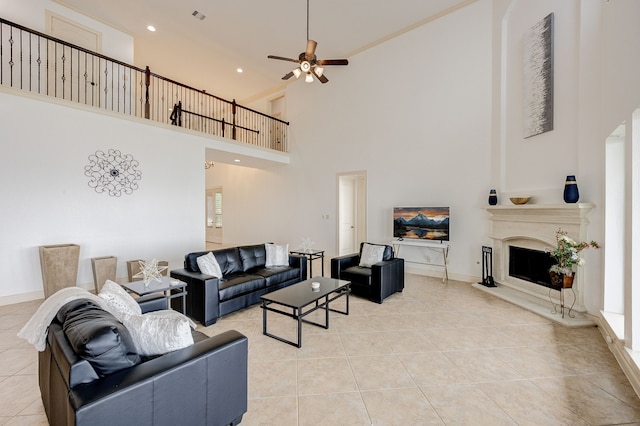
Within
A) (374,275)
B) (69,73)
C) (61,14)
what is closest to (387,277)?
(374,275)

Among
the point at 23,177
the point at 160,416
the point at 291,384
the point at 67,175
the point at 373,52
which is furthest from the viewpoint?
the point at 373,52

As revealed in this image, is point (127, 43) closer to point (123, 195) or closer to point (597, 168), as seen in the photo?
point (123, 195)

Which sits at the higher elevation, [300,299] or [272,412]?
[300,299]

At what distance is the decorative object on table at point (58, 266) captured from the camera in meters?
3.92

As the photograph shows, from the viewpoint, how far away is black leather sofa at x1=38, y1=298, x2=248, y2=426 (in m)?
1.19

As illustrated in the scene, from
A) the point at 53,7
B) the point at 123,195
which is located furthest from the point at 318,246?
the point at 53,7

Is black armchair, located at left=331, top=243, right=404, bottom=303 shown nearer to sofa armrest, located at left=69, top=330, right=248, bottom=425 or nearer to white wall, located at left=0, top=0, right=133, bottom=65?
sofa armrest, located at left=69, top=330, right=248, bottom=425

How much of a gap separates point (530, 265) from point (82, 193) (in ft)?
23.7

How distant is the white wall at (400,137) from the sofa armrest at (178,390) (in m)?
4.87

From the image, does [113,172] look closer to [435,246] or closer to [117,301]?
[117,301]

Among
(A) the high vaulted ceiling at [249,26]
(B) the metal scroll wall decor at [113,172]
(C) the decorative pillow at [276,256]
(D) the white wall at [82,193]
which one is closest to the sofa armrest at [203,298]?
(C) the decorative pillow at [276,256]

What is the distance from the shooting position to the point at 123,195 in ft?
16.2

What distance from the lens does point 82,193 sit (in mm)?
Result: 4504

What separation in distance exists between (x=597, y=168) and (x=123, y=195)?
7107mm
